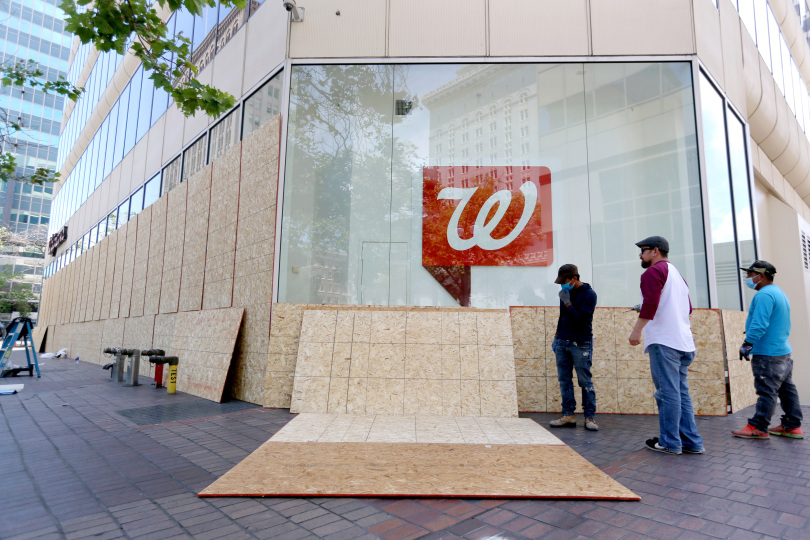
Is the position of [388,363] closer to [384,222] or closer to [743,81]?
[384,222]

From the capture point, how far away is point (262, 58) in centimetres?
923

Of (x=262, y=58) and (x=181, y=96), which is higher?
(x=262, y=58)

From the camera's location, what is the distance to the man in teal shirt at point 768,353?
4.94 meters

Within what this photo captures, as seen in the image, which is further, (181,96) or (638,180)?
(638,180)

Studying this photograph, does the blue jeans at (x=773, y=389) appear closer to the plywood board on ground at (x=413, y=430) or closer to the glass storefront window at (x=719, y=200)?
the plywood board on ground at (x=413, y=430)

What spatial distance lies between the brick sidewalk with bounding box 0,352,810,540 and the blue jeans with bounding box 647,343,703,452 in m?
0.19

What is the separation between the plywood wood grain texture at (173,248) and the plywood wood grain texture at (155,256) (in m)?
0.38

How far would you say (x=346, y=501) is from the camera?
3.12 metres

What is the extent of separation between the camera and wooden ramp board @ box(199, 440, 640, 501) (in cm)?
323

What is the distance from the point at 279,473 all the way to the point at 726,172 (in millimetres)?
9460

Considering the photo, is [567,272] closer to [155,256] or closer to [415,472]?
[415,472]

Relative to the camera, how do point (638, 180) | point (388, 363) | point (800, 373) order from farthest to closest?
point (800, 373), point (638, 180), point (388, 363)

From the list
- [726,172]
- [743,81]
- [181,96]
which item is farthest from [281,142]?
[743,81]

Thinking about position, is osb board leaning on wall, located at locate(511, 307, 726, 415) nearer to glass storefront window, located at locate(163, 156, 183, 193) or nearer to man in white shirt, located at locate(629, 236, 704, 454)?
man in white shirt, located at locate(629, 236, 704, 454)
